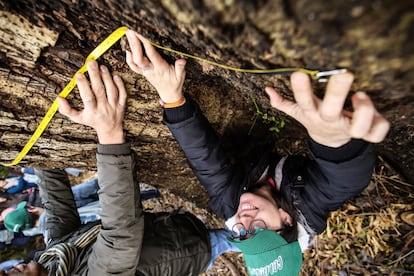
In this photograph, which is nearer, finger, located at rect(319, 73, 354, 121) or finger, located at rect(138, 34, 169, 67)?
finger, located at rect(319, 73, 354, 121)

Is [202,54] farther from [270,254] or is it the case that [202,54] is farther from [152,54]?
[270,254]

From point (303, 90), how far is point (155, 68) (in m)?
0.78

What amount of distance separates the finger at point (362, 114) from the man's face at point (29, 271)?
2.29 meters

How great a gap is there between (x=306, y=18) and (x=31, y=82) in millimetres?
1416

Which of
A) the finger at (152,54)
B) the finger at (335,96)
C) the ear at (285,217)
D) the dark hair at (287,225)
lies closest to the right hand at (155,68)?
the finger at (152,54)

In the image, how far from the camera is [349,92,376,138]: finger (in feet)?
3.92

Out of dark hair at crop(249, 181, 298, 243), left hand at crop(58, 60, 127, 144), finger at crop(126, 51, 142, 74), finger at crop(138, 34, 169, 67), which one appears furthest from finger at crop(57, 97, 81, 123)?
dark hair at crop(249, 181, 298, 243)

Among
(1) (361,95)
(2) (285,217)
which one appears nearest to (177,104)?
(1) (361,95)

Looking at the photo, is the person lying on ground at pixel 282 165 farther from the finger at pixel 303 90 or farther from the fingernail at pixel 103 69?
the fingernail at pixel 103 69

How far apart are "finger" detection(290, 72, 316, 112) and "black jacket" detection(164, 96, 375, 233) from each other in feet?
1.17

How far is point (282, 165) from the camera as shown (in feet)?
8.50

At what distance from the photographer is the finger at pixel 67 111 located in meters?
1.78

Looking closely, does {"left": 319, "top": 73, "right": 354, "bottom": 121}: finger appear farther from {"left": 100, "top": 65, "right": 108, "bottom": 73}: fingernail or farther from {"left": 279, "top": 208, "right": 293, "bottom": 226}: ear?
{"left": 279, "top": 208, "right": 293, "bottom": 226}: ear

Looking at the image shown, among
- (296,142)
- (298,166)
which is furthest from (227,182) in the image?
(296,142)
